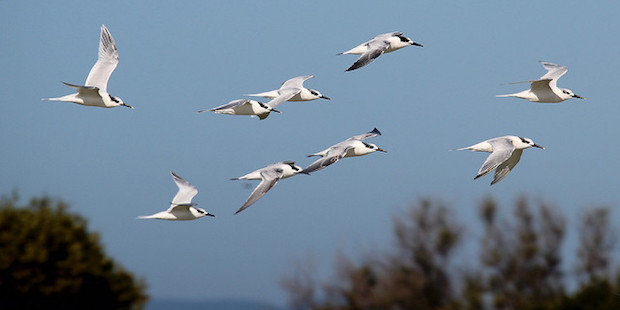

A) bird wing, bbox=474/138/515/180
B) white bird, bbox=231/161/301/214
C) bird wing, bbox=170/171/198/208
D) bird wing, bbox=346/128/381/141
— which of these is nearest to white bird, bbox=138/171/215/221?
bird wing, bbox=170/171/198/208

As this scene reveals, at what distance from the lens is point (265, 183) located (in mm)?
13836

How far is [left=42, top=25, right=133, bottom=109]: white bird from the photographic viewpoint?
14.7 m

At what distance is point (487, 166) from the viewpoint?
43.4ft

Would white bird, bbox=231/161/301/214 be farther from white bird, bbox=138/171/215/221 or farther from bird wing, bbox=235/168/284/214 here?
white bird, bbox=138/171/215/221

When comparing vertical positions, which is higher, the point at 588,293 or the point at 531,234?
the point at 531,234

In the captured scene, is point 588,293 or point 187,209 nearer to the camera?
point 187,209

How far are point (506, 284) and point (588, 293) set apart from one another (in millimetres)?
5817

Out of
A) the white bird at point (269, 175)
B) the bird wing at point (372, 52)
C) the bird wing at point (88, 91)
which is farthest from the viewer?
the bird wing at point (88, 91)

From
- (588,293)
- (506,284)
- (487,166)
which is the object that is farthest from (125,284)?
(506,284)

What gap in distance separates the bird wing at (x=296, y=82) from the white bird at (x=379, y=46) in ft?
4.12

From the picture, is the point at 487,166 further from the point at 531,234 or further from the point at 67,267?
the point at 531,234

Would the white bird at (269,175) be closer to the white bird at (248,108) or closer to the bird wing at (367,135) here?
the white bird at (248,108)

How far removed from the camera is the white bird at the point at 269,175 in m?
13.5

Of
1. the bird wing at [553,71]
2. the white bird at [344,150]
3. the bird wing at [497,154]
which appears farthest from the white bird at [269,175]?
the bird wing at [553,71]
